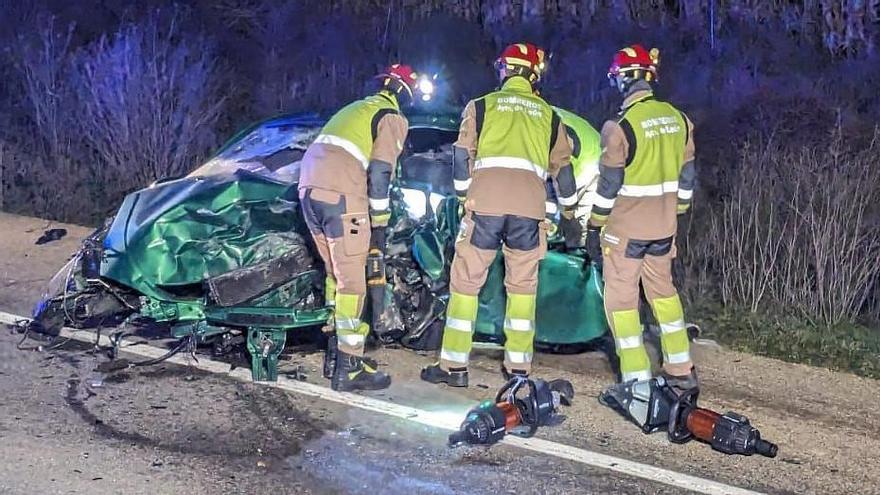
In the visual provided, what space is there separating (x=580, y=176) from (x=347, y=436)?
2.31 metres

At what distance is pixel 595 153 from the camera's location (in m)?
6.87

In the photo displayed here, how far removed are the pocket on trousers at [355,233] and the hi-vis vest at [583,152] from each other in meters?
1.34

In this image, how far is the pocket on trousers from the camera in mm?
6012

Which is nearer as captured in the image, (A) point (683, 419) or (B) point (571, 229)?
(A) point (683, 419)

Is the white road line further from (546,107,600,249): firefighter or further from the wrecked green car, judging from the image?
(546,107,600,249): firefighter

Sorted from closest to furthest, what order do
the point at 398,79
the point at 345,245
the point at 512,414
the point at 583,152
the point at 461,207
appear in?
the point at 512,414
the point at 345,245
the point at 398,79
the point at 461,207
the point at 583,152

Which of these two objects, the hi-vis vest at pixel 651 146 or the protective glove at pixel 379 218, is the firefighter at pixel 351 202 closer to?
the protective glove at pixel 379 218

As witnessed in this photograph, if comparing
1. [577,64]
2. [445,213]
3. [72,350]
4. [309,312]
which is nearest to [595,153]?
[445,213]

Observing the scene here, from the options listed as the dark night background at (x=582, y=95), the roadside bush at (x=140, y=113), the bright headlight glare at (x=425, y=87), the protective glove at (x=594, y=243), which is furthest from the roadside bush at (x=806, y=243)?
the roadside bush at (x=140, y=113)

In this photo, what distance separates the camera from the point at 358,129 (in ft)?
19.9

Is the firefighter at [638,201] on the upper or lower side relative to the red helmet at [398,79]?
lower

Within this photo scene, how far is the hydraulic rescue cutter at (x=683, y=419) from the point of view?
5.14 m

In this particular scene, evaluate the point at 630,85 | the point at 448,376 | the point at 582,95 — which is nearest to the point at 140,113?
the point at 582,95

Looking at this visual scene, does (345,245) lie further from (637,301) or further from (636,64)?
(636,64)
